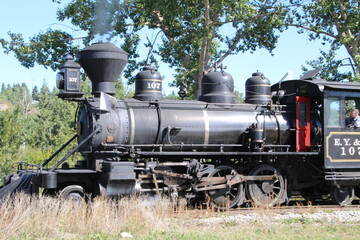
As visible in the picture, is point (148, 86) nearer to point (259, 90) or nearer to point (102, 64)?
point (102, 64)

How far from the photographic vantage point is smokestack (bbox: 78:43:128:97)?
1005 centimetres

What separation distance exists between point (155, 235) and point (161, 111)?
147 inches

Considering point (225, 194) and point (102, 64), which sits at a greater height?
point (102, 64)

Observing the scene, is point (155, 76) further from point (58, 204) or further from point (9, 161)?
point (9, 161)

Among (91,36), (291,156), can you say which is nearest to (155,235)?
(291,156)

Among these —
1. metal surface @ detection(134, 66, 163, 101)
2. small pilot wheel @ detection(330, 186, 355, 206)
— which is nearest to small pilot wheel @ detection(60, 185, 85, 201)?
metal surface @ detection(134, 66, 163, 101)

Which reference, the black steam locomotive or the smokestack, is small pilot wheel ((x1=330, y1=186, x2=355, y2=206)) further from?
the smokestack

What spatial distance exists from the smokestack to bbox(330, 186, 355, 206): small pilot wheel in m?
6.17

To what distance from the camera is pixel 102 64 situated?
1011 cm

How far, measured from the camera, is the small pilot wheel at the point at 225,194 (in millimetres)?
10555

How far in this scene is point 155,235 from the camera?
7.18 meters

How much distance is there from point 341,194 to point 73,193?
6.81 m

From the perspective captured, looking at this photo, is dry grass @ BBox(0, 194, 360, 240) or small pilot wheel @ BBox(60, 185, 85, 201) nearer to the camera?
dry grass @ BBox(0, 194, 360, 240)

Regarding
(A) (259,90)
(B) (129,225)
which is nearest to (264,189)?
(A) (259,90)
